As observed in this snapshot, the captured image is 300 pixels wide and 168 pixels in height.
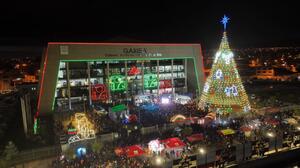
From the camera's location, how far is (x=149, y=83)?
36125mm

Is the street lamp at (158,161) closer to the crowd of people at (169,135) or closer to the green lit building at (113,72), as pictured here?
the crowd of people at (169,135)

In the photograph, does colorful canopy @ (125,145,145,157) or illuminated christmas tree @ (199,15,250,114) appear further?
illuminated christmas tree @ (199,15,250,114)

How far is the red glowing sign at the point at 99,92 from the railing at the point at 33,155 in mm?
15565

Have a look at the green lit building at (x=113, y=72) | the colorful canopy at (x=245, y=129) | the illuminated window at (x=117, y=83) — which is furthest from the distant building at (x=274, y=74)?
the colorful canopy at (x=245, y=129)

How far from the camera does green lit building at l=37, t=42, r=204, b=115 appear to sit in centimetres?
2698

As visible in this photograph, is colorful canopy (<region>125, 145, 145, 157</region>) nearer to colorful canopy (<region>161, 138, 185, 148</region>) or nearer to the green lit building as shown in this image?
colorful canopy (<region>161, 138, 185, 148</region>)

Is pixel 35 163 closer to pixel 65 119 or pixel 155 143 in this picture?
pixel 155 143

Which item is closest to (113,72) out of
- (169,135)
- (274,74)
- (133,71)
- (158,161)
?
(133,71)

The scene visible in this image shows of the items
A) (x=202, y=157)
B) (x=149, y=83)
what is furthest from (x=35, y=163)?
(x=149, y=83)

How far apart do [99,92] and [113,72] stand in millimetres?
3870

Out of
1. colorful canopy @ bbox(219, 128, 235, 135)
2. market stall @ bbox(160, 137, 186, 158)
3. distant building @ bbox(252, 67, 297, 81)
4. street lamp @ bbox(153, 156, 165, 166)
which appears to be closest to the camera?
street lamp @ bbox(153, 156, 165, 166)

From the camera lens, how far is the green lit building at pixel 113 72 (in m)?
27.0

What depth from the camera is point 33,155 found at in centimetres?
1482

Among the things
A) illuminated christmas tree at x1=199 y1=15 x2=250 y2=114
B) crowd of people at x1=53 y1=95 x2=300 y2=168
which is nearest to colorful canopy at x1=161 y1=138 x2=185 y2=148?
crowd of people at x1=53 y1=95 x2=300 y2=168
